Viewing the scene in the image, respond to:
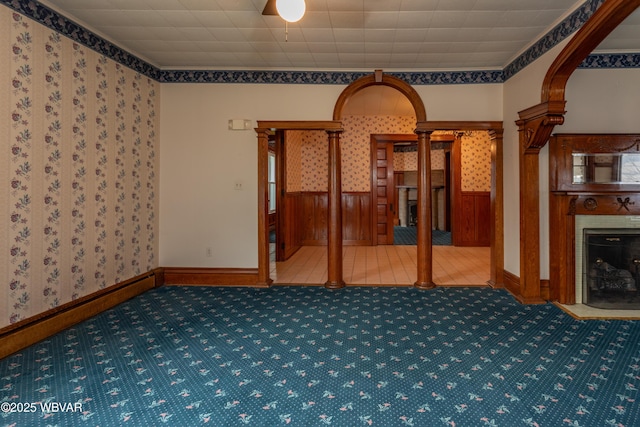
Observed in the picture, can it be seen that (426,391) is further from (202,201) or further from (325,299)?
(202,201)

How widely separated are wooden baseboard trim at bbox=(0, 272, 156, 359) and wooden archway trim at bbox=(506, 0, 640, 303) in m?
4.13

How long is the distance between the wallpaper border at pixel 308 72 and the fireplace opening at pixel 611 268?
1.69 meters

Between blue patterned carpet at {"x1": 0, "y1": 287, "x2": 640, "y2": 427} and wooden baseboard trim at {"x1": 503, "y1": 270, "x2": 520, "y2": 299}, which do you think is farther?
wooden baseboard trim at {"x1": 503, "y1": 270, "x2": 520, "y2": 299}

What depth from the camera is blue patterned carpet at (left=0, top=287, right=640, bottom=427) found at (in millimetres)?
1851

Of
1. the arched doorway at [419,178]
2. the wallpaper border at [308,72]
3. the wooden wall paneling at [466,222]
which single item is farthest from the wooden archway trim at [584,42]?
the wooden wall paneling at [466,222]

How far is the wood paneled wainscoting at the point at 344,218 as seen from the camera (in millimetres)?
7559

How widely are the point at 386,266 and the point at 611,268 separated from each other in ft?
8.80

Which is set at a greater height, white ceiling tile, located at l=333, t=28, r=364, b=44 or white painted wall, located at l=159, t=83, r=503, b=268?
white ceiling tile, located at l=333, t=28, r=364, b=44

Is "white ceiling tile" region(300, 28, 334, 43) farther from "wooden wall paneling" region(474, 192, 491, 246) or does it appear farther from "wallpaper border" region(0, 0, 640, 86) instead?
"wooden wall paneling" region(474, 192, 491, 246)

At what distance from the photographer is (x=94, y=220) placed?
338 cm

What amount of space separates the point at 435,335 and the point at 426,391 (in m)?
0.86

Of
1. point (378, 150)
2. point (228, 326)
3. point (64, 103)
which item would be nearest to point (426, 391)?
point (228, 326)

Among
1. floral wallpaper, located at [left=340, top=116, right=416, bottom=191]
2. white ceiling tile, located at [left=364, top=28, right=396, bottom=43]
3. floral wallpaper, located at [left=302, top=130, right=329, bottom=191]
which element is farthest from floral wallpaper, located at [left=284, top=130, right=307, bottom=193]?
white ceiling tile, located at [left=364, top=28, right=396, bottom=43]

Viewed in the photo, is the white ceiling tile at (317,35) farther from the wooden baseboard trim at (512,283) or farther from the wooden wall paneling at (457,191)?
the wooden wall paneling at (457,191)
